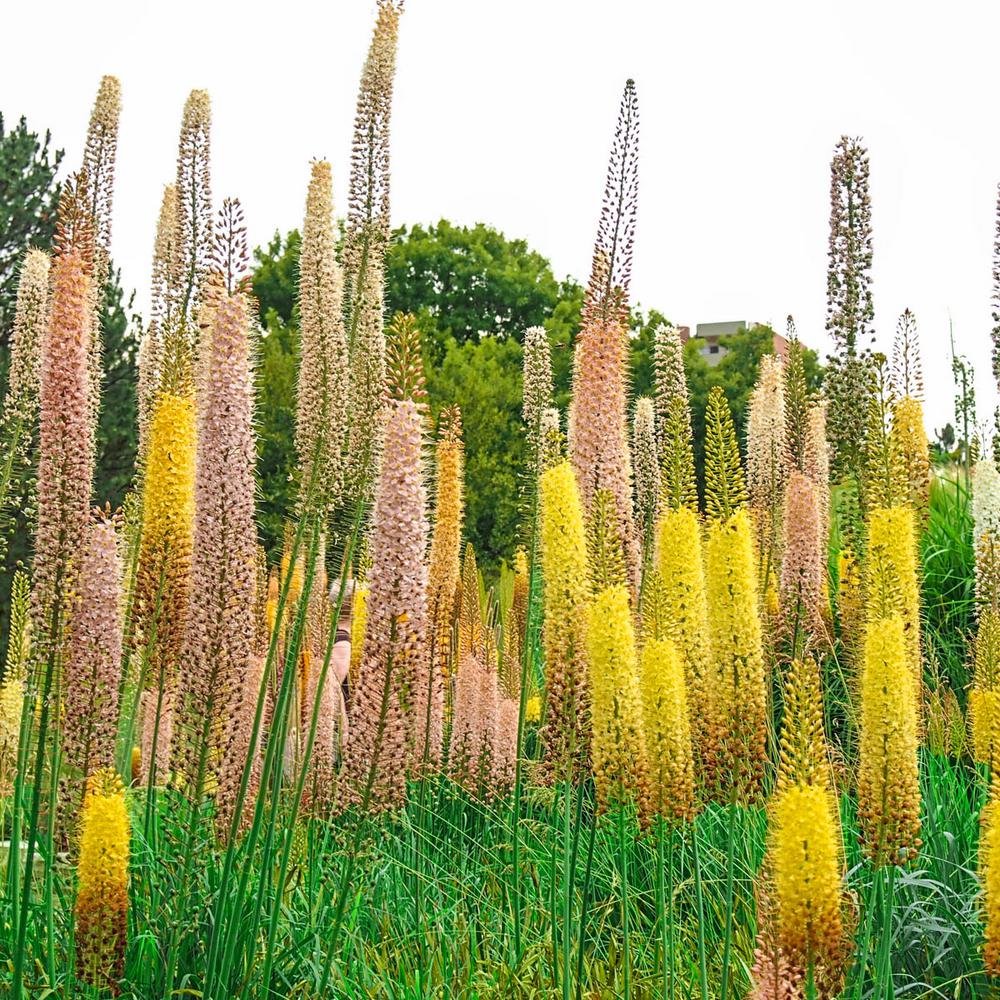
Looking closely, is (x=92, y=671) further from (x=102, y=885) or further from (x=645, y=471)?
(x=645, y=471)

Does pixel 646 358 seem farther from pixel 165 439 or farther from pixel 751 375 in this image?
pixel 165 439

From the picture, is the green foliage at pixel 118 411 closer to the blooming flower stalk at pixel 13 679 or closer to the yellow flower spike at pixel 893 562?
the blooming flower stalk at pixel 13 679

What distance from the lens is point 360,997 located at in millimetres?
3762

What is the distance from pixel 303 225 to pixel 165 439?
2039 millimetres

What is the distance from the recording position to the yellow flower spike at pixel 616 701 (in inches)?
118

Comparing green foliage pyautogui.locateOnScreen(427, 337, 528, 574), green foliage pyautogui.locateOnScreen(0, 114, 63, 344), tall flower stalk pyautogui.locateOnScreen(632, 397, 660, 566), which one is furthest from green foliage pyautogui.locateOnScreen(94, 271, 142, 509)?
tall flower stalk pyautogui.locateOnScreen(632, 397, 660, 566)

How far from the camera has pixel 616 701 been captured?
3051 millimetres

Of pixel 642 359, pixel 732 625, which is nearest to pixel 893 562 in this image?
pixel 732 625

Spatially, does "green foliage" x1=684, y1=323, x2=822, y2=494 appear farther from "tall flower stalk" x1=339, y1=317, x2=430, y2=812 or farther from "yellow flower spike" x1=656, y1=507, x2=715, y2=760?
"tall flower stalk" x1=339, y1=317, x2=430, y2=812

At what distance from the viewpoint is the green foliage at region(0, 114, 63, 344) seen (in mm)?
14172

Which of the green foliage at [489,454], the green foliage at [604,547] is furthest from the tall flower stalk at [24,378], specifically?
the green foliage at [489,454]

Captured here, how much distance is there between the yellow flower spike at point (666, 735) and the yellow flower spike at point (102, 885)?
1453mm

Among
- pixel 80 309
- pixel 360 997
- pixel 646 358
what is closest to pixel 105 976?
pixel 360 997

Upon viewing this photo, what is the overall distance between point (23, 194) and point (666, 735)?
14406mm
